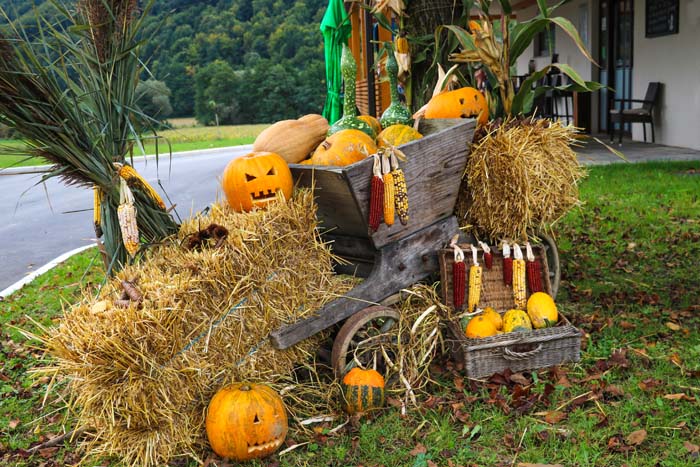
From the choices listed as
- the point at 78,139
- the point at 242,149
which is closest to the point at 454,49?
the point at 78,139

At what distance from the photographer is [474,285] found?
150 inches

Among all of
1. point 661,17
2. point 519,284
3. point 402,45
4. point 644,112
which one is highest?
point 661,17

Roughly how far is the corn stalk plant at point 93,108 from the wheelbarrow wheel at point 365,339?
3.53ft

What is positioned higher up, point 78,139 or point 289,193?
point 78,139

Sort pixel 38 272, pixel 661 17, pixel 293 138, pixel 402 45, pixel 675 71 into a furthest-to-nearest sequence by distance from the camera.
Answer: pixel 661 17 → pixel 675 71 → pixel 38 272 → pixel 402 45 → pixel 293 138

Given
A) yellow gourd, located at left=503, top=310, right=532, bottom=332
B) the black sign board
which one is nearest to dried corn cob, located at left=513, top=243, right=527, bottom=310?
yellow gourd, located at left=503, top=310, right=532, bottom=332

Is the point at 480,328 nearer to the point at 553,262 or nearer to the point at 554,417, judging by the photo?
the point at 554,417

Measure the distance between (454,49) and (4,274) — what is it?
527 centimetres

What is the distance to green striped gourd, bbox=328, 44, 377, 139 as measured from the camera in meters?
3.93

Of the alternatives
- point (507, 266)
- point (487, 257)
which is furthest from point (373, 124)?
point (507, 266)

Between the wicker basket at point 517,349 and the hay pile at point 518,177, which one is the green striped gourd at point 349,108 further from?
the wicker basket at point 517,349

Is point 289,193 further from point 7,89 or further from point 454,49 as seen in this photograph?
point 454,49

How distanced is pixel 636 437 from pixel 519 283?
1.13 m

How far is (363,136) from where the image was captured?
373cm
